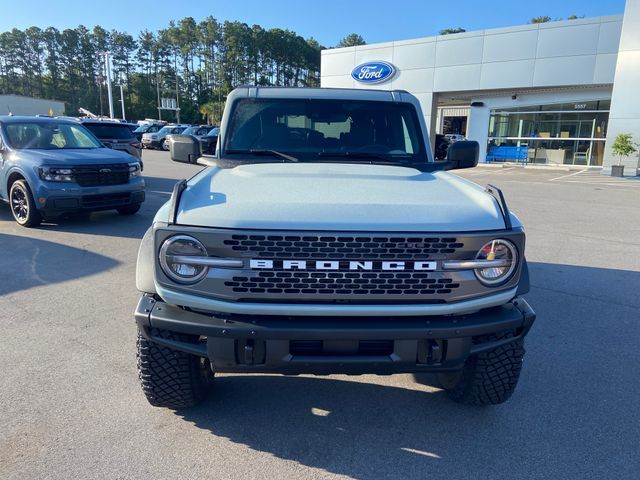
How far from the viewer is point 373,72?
94.4 ft

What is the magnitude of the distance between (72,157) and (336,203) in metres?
6.91

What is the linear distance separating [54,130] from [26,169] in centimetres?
134

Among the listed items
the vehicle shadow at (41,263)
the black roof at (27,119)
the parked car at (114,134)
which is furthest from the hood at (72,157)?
the parked car at (114,134)

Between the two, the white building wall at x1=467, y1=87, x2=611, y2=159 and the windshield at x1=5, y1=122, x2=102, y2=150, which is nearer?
the windshield at x1=5, y1=122, x2=102, y2=150

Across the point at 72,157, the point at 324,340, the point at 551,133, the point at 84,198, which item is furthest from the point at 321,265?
the point at 551,133

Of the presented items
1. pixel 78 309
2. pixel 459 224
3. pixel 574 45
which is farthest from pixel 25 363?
pixel 574 45

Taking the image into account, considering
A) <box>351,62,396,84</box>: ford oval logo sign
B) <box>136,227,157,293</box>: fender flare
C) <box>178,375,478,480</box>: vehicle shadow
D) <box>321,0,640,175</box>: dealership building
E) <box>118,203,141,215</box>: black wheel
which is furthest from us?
<box>351,62,396,84</box>: ford oval logo sign

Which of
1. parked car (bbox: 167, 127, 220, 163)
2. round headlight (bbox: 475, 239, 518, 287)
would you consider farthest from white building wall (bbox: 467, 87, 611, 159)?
round headlight (bbox: 475, 239, 518, 287)

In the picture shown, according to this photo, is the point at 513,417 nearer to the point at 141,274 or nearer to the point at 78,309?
the point at 141,274

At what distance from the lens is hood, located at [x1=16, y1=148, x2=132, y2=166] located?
25.0 ft

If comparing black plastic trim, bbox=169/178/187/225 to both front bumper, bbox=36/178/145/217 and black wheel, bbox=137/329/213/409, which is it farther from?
front bumper, bbox=36/178/145/217

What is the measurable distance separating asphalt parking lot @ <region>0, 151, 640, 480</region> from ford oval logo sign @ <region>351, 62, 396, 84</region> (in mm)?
25674

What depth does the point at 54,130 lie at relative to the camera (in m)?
8.67

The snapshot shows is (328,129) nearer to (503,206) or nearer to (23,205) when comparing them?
(503,206)
